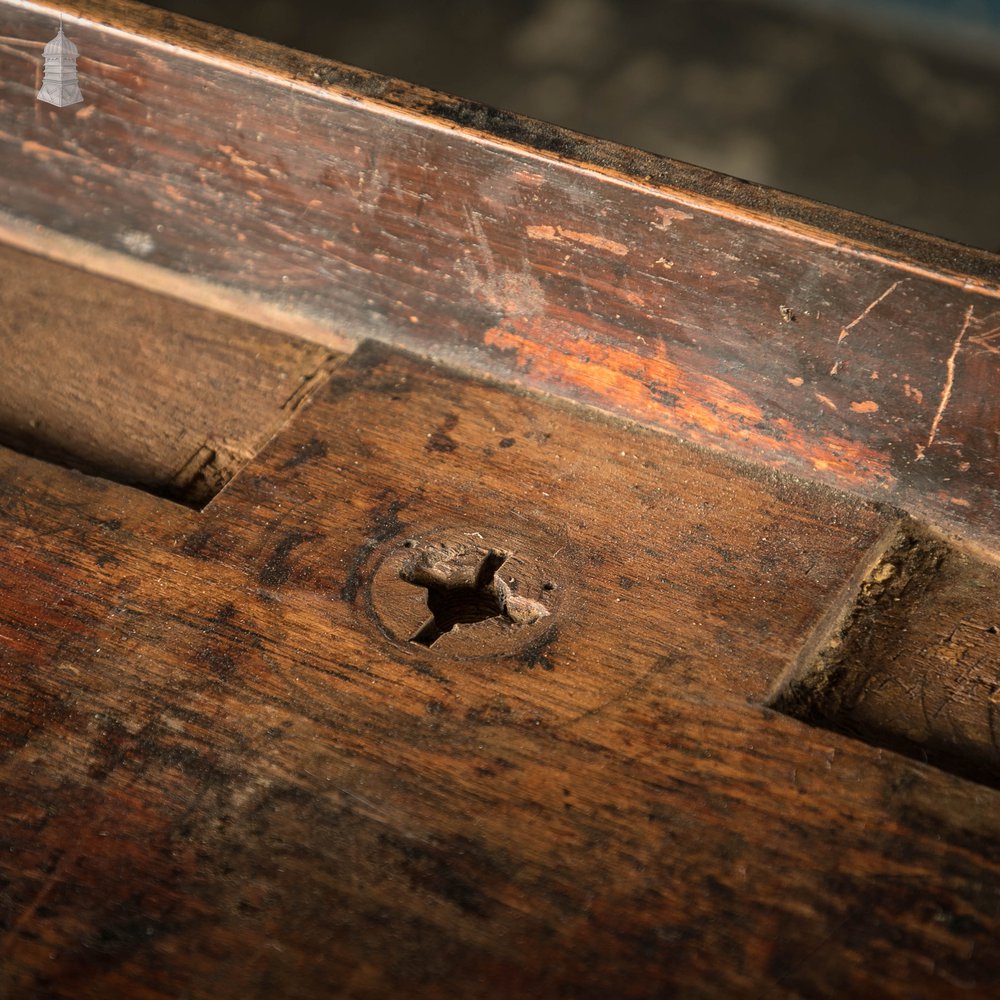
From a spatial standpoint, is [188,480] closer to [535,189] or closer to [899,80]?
[535,189]

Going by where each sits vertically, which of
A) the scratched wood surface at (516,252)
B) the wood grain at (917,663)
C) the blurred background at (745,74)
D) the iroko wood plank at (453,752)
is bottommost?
the iroko wood plank at (453,752)

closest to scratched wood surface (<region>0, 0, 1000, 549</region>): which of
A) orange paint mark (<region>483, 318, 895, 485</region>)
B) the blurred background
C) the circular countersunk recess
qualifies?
orange paint mark (<region>483, 318, 895, 485</region>)

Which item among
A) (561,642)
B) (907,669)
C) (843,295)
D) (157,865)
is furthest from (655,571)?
(157,865)

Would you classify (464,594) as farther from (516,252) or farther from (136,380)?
(136,380)

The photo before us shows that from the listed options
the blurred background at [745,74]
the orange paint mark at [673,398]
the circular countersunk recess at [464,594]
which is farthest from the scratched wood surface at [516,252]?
the blurred background at [745,74]
